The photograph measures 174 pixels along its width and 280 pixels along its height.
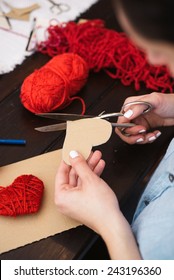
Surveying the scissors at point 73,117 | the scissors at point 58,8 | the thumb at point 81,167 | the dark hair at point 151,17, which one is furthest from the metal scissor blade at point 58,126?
the scissors at point 58,8

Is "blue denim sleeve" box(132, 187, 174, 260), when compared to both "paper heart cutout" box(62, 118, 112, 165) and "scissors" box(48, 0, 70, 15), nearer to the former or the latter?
"paper heart cutout" box(62, 118, 112, 165)

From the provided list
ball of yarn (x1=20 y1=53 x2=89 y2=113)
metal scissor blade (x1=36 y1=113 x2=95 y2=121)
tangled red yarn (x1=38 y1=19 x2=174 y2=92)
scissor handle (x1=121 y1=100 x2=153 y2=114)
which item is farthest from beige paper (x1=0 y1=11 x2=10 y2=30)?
scissor handle (x1=121 y1=100 x2=153 y2=114)

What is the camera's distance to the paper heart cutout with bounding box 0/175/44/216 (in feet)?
2.18

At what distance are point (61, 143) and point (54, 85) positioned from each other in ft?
0.44

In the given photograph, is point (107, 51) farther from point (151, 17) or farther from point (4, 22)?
point (151, 17)

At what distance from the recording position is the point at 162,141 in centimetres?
83

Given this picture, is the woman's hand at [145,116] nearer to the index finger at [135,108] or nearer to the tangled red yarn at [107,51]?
the index finger at [135,108]

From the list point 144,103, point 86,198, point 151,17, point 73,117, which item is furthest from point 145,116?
point 151,17

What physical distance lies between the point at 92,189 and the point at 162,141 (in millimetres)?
255

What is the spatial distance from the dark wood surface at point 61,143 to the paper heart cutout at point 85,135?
63 millimetres

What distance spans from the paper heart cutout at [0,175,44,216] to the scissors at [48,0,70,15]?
630mm

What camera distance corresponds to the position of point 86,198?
2.10ft

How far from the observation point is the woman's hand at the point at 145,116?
0.77 m

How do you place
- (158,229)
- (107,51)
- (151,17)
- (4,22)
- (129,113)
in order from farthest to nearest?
(4,22), (107,51), (129,113), (158,229), (151,17)
